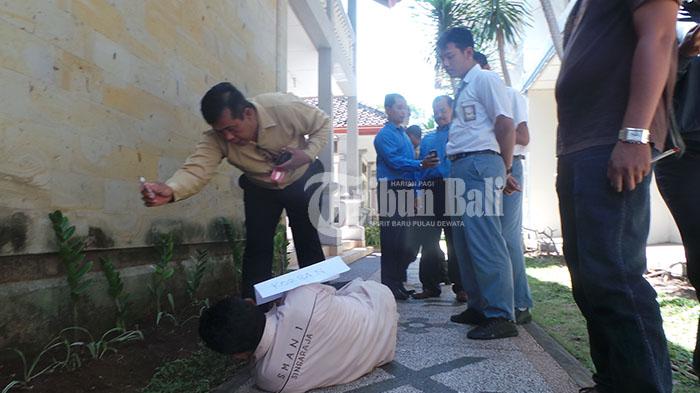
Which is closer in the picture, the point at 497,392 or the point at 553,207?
the point at 497,392

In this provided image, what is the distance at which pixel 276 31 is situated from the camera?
16.7 feet

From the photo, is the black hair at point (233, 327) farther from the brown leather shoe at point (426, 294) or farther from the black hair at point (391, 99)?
the black hair at point (391, 99)

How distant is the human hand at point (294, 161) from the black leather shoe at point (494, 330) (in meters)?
1.31

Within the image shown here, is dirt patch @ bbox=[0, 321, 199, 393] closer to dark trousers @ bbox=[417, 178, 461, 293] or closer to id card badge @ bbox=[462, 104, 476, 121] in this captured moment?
id card badge @ bbox=[462, 104, 476, 121]

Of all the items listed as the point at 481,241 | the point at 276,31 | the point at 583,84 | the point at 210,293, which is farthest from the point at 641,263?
the point at 276,31

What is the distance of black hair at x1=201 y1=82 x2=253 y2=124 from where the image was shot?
230 centimetres

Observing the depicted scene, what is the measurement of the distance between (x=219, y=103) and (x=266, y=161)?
42cm

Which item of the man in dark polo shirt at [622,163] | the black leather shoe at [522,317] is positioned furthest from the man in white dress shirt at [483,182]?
the man in dark polo shirt at [622,163]

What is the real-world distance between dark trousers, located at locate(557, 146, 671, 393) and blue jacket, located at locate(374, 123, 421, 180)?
2.50m

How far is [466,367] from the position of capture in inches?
84.5

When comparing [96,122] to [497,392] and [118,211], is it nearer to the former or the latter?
[118,211]

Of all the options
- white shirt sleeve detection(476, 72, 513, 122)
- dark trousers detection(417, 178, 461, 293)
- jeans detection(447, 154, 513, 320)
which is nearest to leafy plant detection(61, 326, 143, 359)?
jeans detection(447, 154, 513, 320)

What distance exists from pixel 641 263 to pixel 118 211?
7.89 ft

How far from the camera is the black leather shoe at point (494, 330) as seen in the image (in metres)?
2.59
